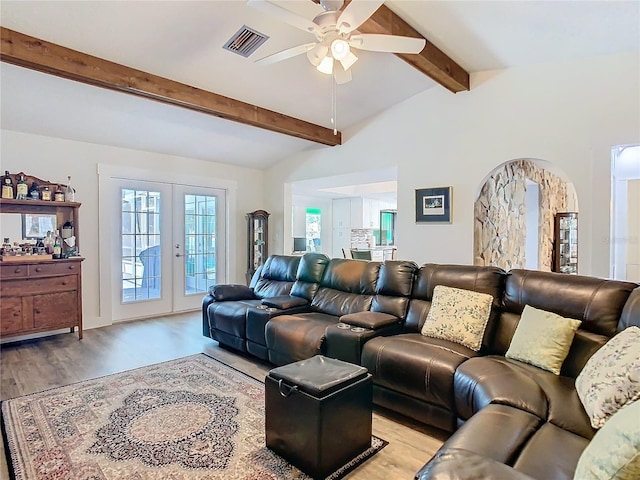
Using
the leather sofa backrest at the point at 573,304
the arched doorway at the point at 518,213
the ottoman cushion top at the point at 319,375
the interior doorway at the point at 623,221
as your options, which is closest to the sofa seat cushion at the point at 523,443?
the ottoman cushion top at the point at 319,375

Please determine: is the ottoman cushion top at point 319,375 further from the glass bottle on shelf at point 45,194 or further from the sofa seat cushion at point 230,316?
the glass bottle on shelf at point 45,194

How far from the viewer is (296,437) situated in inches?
78.5

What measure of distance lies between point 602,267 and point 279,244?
4.70 meters

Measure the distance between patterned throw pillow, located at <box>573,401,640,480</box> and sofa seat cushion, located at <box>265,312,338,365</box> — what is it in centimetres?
207

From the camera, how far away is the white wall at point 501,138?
3.42m

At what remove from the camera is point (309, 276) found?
4098 mm

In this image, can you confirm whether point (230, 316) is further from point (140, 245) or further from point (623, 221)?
point (623, 221)

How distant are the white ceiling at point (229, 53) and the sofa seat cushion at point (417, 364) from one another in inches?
89.3

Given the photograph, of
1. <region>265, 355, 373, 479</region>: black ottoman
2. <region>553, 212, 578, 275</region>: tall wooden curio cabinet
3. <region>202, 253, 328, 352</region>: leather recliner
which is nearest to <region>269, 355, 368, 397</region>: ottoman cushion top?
<region>265, 355, 373, 479</region>: black ottoman

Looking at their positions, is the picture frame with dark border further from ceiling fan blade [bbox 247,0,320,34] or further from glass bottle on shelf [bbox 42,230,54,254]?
ceiling fan blade [bbox 247,0,320,34]

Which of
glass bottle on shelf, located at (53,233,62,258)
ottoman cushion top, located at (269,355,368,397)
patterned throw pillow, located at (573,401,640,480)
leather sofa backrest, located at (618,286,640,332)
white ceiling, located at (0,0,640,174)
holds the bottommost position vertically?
ottoman cushion top, located at (269,355,368,397)

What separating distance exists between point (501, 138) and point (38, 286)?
5319 mm

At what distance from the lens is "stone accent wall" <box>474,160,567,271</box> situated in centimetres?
455

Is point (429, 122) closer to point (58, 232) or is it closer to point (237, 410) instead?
point (237, 410)
